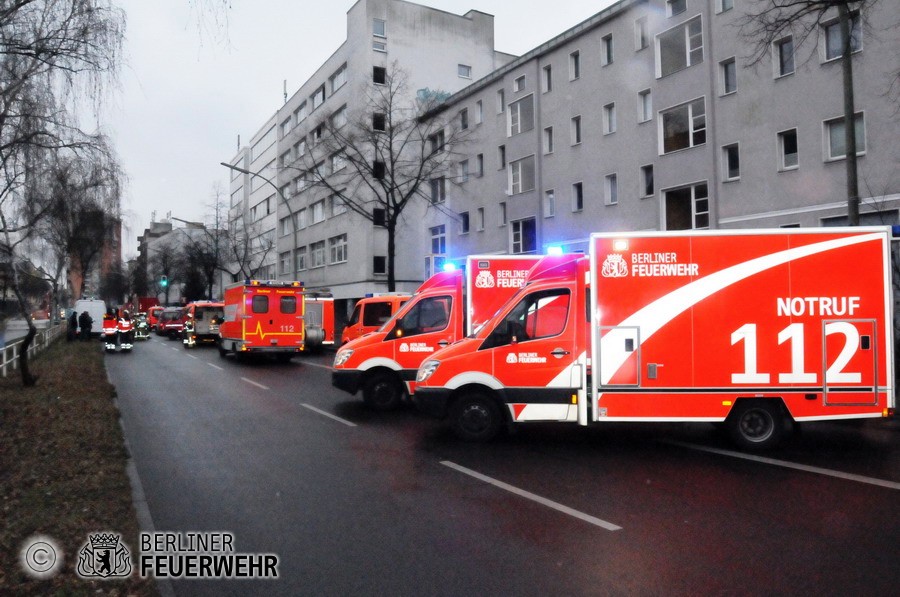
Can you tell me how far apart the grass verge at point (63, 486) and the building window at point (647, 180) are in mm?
21385

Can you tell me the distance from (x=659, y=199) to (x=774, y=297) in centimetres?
1872

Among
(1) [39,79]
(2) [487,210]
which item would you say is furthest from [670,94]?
(1) [39,79]

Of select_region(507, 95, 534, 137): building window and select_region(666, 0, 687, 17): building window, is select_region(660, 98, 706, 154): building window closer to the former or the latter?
select_region(666, 0, 687, 17): building window

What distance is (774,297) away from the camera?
8.66m

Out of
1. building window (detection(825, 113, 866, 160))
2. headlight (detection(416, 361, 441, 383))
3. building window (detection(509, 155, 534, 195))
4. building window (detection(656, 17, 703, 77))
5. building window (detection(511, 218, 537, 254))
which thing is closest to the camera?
headlight (detection(416, 361, 441, 383))

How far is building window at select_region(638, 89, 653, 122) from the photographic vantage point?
90.6 feet

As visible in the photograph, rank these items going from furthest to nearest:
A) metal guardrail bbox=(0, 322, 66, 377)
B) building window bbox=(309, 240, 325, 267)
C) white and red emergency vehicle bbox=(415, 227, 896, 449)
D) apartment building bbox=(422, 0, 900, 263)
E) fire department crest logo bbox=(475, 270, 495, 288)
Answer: building window bbox=(309, 240, 325, 267) → apartment building bbox=(422, 0, 900, 263) → metal guardrail bbox=(0, 322, 66, 377) → fire department crest logo bbox=(475, 270, 495, 288) → white and red emergency vehicle bbox=(415, 227, 896, 449)

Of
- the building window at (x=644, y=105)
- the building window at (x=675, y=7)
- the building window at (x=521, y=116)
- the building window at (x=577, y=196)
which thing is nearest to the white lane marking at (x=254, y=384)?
the building window at (x=577, y=196)

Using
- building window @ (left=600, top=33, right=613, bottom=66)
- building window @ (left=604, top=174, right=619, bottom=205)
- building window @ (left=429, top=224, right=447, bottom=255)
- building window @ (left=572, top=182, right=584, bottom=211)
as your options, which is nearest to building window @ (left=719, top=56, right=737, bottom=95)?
building window @ (left=604, top=174, right=619, bottom=205)

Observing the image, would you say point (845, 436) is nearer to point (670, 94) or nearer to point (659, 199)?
point (659, 199)

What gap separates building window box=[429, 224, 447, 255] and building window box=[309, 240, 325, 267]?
12.5 metres

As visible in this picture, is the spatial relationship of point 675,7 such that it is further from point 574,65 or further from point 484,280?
point 484,280

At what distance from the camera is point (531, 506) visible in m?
6.30

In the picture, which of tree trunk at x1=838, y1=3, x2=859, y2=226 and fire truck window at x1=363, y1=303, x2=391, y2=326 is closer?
tree trunk at x1=838, y1=3, x2=859, y2=226
